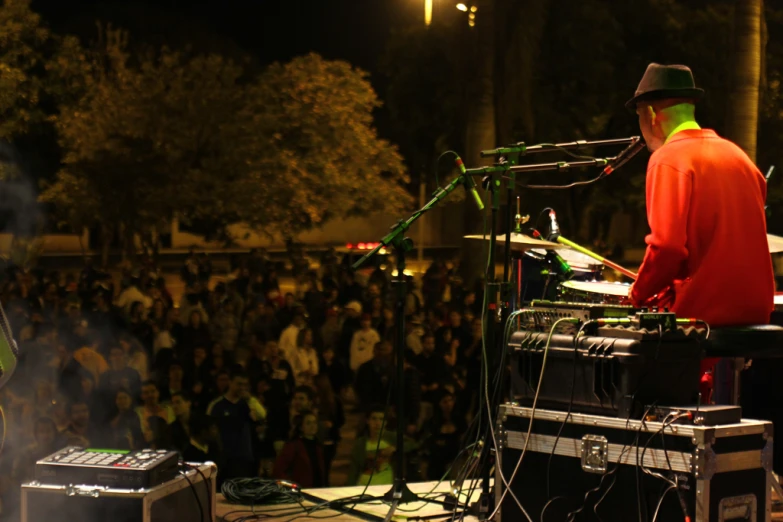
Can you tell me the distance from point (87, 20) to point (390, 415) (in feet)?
107

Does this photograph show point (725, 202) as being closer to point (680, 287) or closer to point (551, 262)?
point (680, 287)

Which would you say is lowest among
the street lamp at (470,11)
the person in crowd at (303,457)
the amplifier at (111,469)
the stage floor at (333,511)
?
the person in crowd at (303,457)

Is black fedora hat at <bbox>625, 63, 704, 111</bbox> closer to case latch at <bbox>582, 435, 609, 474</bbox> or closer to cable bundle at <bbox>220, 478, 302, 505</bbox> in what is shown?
case latch at <bbox>582, 435, 609, 474</bbox>

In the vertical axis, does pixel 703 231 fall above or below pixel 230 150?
below

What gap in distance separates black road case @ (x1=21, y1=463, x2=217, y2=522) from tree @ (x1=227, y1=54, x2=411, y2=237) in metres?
16.8

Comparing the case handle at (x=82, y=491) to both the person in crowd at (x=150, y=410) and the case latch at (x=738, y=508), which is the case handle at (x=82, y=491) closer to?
the case latch at (x=738, y=508)

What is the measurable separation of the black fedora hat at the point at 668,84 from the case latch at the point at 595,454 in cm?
137

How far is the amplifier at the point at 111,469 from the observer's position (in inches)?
170

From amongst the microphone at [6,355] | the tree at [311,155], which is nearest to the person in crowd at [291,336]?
the microphone at [6,355]

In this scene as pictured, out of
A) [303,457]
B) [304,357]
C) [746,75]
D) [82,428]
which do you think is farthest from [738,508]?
[746,75]

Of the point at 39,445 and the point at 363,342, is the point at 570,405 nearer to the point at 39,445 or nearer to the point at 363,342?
the point at 39,445

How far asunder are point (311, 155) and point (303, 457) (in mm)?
13799

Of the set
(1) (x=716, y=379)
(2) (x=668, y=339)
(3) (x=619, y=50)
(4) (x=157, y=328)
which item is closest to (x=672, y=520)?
(2) (x=668, y=339)

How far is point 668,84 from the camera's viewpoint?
14.5 ft
